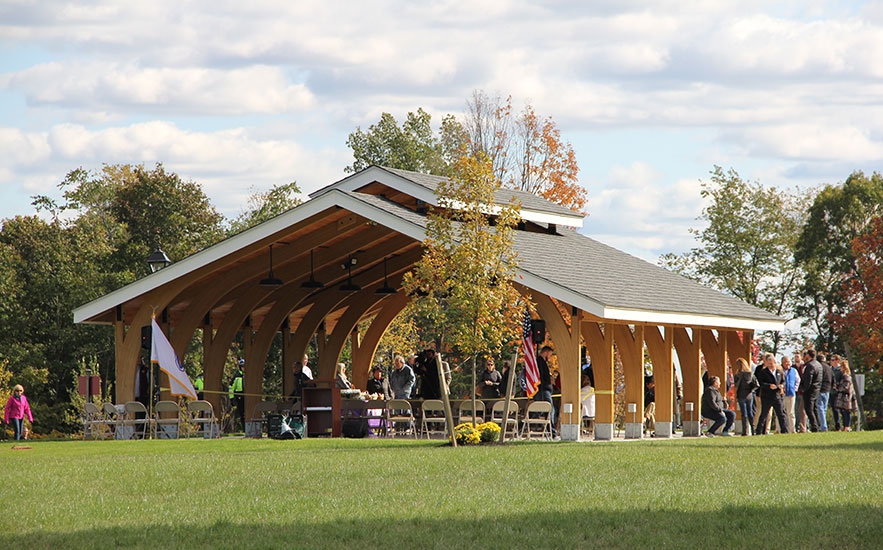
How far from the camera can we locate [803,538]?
10688mm

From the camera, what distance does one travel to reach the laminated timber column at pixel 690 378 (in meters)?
27.8

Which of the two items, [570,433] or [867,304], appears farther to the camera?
[867,304]

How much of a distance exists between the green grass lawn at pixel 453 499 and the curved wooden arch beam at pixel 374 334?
1587cm

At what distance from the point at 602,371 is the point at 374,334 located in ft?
37.5

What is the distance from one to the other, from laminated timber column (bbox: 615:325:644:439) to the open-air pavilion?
3cm

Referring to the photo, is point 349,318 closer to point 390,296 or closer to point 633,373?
point 390,296

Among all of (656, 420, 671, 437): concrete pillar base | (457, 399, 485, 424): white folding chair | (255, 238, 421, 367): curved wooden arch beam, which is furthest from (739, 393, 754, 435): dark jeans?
(255, 238, 421, 367): curved wooden arch beam

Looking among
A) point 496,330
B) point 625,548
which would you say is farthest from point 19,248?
point 625,548

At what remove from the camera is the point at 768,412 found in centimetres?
2642

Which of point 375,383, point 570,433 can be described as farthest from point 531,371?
point 375,383

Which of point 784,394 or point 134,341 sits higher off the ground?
point 134,341

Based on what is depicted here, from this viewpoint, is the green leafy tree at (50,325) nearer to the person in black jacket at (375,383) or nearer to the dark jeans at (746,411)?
the person in black jacket at (375,383)

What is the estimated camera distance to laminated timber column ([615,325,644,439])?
2519cm

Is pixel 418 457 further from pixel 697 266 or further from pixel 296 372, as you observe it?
pixel 697 266
